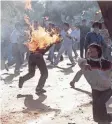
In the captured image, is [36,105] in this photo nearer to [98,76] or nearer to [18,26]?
[98,76]

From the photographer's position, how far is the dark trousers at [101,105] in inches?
256

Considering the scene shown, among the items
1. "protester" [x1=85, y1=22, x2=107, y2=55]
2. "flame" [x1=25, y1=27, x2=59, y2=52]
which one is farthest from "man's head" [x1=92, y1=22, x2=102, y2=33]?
"flame" [x1=25, y1=27, x2=59, y2=52]

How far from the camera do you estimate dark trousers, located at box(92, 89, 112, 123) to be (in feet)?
21.4

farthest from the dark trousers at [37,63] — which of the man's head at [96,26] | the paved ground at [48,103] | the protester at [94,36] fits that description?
the man's head at [96,26]

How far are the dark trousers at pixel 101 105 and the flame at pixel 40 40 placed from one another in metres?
3.79

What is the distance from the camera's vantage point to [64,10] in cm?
3534

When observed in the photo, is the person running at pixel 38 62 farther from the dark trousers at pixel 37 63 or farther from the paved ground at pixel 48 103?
the paved ground at pixel 48 103

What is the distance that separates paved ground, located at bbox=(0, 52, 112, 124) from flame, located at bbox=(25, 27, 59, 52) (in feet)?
4.23

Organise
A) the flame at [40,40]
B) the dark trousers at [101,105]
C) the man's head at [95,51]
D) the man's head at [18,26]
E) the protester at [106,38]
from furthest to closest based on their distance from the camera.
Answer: the man's head at [18,26]
the protester at [106,38]
the flame at [40,40]
the dark trousers at [101,105]
the man's head at [95,51]

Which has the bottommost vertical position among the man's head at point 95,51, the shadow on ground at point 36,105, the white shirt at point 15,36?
the shadow on ground at point 36,105

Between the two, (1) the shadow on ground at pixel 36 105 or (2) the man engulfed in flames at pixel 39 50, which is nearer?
(1) the shadow on ground at pixel 36 105

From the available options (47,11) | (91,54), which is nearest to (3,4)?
(47,11)

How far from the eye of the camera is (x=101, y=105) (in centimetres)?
650

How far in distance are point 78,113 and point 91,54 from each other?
2.07 m
